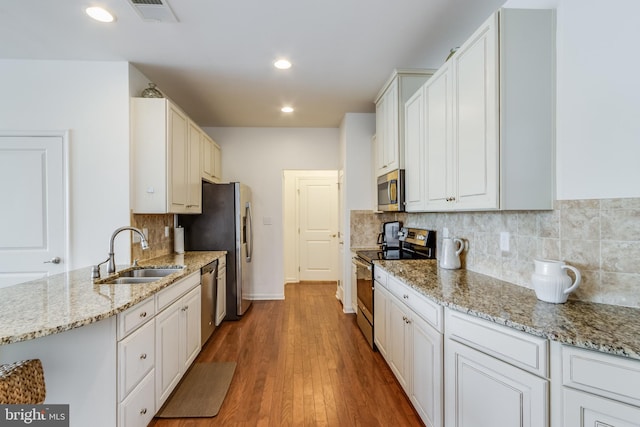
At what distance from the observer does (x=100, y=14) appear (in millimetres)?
1947

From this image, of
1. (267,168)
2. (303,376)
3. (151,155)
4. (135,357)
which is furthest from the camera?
(267,168)

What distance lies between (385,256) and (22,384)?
2.64 metres

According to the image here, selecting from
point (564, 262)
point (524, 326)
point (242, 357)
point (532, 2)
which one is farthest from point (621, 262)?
point (242, 357)

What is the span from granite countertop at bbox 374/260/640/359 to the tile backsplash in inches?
92.7

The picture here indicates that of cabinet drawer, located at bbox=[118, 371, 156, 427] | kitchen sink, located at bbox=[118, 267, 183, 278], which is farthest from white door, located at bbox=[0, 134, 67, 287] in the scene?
cabinet drawer, located at bbox=[118, 371, 156, 427]

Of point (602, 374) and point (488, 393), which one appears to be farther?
point (488, 393)

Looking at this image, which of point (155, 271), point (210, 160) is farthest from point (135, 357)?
point (210, 160)

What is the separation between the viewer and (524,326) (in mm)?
1137

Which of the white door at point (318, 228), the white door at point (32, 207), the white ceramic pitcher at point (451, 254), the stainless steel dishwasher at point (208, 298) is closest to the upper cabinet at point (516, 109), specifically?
the white ceramic pitcher at point (451, 254)

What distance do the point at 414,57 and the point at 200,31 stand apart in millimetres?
1785

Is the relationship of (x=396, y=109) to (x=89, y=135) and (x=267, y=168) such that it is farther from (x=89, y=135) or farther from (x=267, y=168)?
(x=89, y=135)

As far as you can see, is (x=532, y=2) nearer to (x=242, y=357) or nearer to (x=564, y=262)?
(x=564, y=262)

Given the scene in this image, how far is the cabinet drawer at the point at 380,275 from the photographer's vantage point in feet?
8.06

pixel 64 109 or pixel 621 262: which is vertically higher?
pixel 64 109
